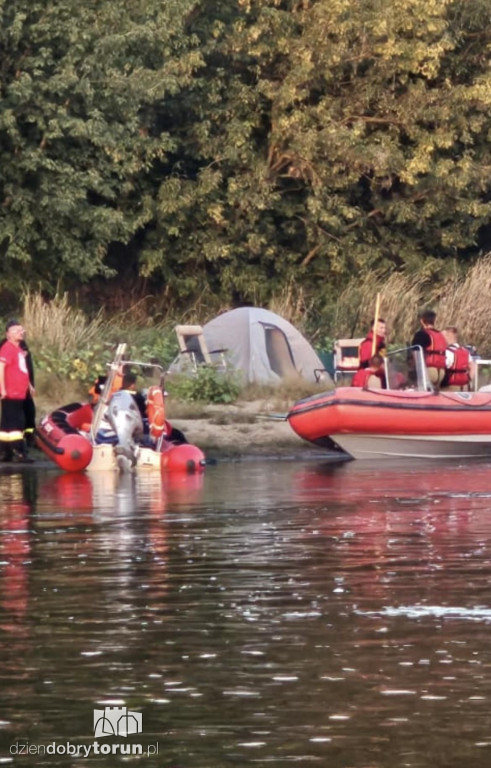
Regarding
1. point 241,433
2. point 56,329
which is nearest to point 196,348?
point 56,329

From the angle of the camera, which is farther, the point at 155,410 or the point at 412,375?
the point at 412,375

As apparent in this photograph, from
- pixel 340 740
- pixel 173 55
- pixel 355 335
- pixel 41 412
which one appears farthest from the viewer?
pixel 173 55

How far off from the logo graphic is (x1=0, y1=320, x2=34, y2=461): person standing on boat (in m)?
14.0

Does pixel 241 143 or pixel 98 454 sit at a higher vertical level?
pixel 241 143

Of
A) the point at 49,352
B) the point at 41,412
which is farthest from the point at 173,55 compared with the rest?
the point at 41,412

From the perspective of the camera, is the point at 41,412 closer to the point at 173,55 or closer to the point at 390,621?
the point at 173,55

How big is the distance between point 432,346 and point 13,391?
495cm

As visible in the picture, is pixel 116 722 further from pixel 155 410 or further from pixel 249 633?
pixel 155 410

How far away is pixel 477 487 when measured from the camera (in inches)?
725

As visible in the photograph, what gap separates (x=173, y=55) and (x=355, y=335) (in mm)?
6178

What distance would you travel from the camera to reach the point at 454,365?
920 inches

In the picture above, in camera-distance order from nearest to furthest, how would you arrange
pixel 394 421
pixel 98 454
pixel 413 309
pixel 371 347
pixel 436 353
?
1. pixel 98 454
2. pixel 394 421
3. pixel 436 353
4. pixel 371 347
5. pixel 413 309

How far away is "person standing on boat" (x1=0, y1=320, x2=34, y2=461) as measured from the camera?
21.7 metres

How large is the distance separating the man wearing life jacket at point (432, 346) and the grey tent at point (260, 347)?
16.8 ft
